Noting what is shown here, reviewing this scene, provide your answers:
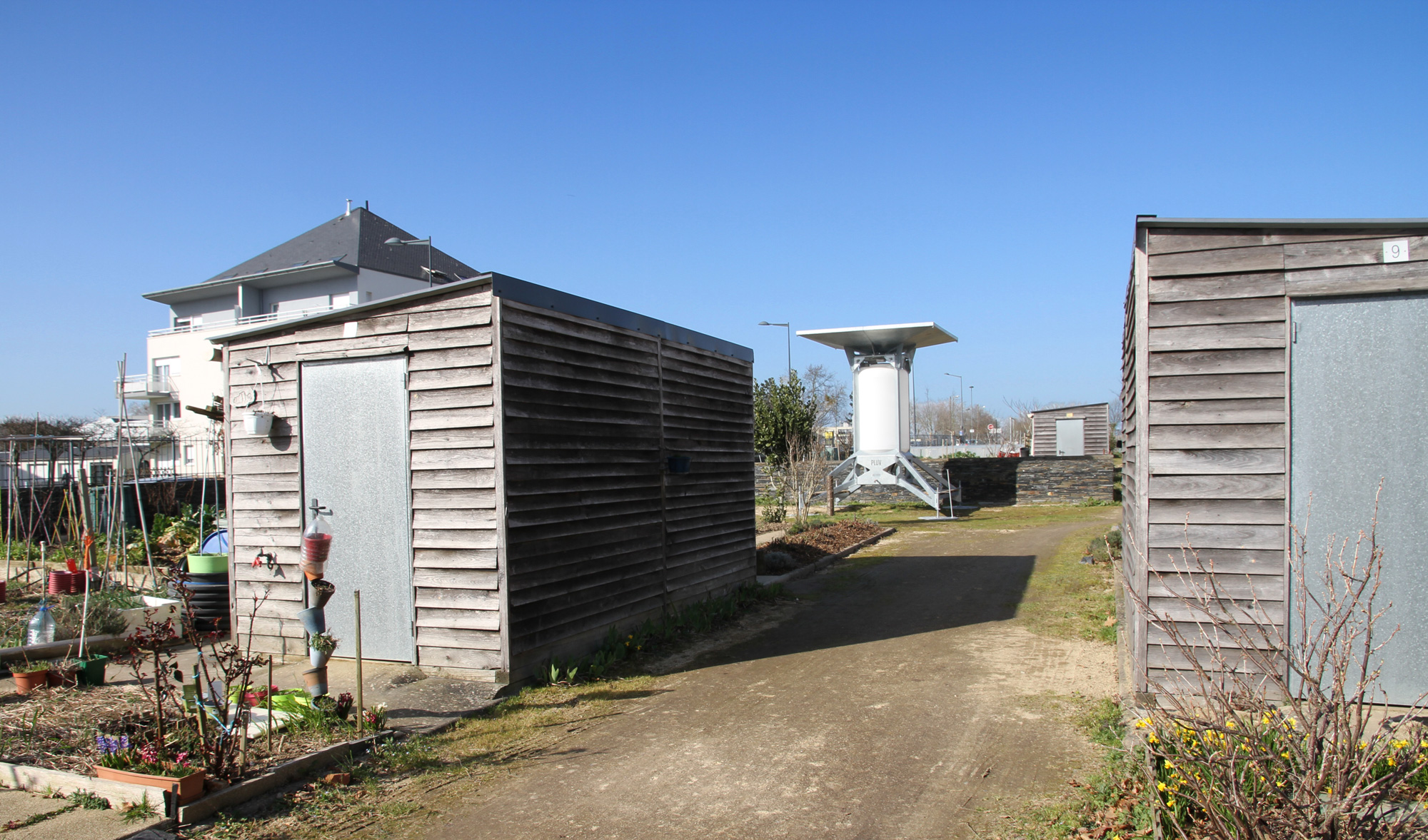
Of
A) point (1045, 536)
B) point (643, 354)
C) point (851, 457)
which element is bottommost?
point (1045, 536)

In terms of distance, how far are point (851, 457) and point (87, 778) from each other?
20319 mm

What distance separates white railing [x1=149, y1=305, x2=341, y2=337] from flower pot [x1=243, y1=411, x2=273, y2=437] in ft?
88.3

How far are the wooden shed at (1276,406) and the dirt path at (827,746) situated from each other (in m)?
1.18

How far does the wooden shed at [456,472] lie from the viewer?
6.55 m

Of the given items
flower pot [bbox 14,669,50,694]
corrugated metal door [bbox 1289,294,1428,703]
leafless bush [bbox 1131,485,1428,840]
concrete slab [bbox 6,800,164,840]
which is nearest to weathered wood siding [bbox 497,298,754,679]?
concrete slab [bbox 6,800,164,840]

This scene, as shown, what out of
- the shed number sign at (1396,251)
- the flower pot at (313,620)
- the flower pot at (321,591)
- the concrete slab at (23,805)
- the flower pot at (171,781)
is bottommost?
the concrete slab at (23,805)

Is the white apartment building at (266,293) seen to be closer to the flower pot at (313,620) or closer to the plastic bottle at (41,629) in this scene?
the plastic bottle at (41,629)

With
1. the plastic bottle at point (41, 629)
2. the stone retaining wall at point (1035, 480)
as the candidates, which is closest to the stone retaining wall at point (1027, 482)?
the stone retaining wall at point (1035, 480)

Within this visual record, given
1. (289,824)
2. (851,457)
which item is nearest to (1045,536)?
(851,457)

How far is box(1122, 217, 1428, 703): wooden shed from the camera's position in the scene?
505 centimetres

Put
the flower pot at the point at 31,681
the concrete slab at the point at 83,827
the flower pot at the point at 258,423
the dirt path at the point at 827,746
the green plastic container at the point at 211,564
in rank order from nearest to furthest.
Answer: the concrete slab at the point at 83,827
the dirt path at the point at 827,746
the flower pot at the point at 31,681
the flower pot at the point at 258,423
the green plastic container at the point at 211,564

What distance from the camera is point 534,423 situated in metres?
6.83

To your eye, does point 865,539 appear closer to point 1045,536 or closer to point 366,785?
point 1045,536

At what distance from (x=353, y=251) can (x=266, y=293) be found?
467 cm
